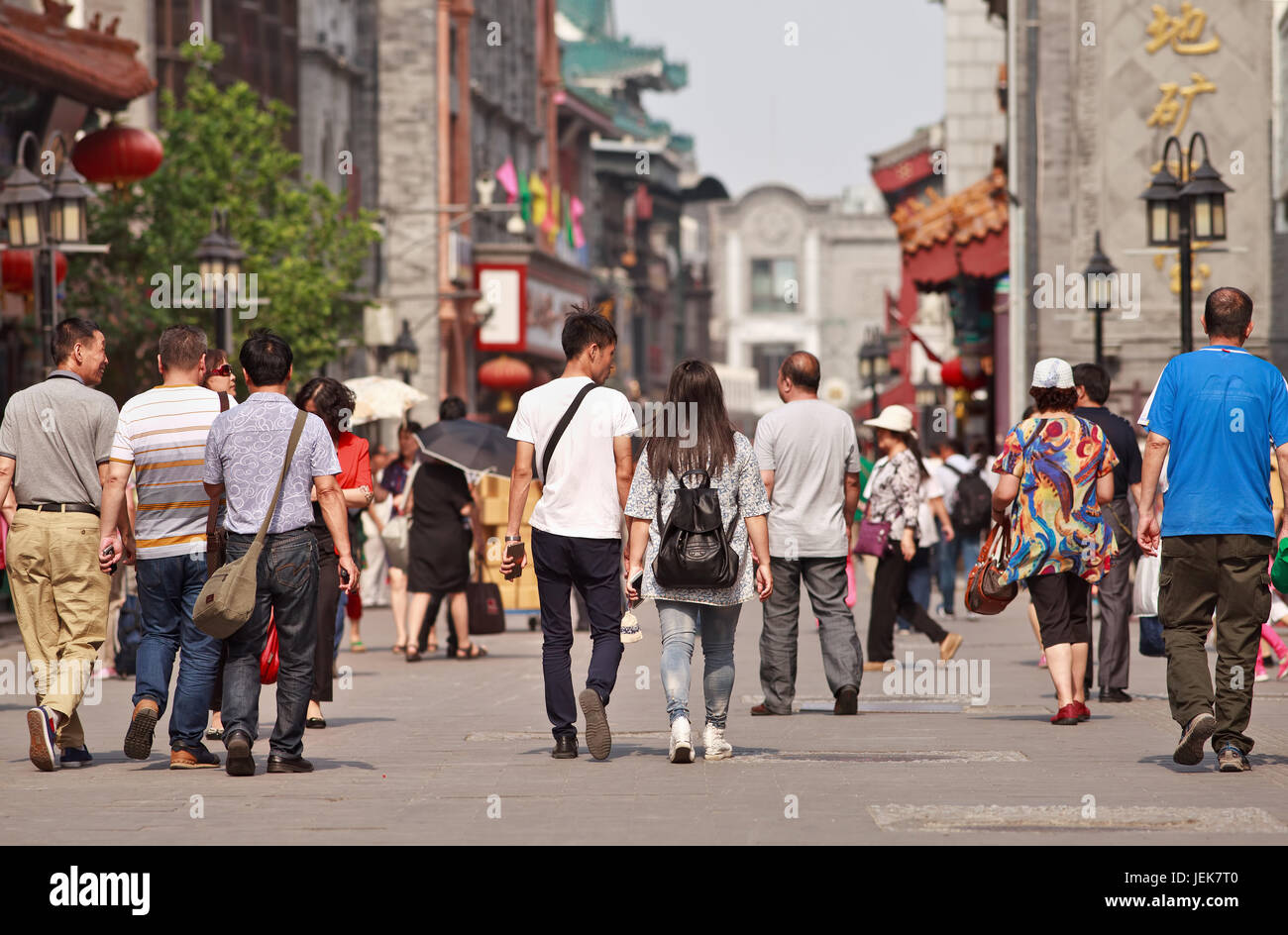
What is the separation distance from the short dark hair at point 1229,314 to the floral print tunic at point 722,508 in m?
2.11

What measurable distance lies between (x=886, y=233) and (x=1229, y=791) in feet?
331

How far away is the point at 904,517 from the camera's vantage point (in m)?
14.9

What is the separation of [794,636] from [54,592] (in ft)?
13.2

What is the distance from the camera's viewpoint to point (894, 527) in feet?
48.9

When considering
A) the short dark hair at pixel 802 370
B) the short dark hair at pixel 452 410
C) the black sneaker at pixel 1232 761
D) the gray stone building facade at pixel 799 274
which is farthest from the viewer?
the gray stone building facade at pixel 799 274

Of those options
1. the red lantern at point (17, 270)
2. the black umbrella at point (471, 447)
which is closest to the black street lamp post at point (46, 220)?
the black umbrella at point (471, 447)

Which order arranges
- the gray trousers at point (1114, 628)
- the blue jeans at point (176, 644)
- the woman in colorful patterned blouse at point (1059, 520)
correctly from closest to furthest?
the blue jeans at point (176, 644) < the woman in colorful patterned blouse at point (1059, 520) < the gray trousers at point (1114, 628)

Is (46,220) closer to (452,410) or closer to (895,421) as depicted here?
(452,410)

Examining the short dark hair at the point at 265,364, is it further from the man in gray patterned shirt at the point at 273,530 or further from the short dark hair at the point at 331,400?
the short dark hair at the point at 331,400

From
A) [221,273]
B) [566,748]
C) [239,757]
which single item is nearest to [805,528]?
[566,748]

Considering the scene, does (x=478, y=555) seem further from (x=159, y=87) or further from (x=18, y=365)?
(x=159, y=87)

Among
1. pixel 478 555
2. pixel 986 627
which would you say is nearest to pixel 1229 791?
pixel 478 555

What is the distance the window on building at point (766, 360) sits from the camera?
111 m
